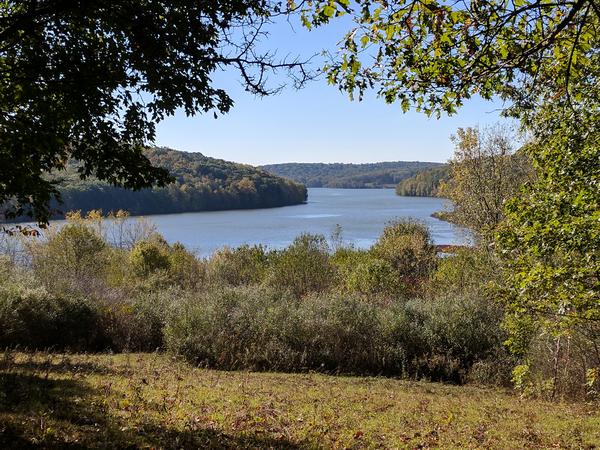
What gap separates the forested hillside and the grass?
40.8 m

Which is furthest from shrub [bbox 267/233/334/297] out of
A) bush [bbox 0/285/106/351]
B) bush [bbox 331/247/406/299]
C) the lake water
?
the lake water

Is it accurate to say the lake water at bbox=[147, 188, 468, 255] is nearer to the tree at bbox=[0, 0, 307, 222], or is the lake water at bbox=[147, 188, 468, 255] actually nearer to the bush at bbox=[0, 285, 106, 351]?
the bush at bbox=[0, 285, 106, 351]

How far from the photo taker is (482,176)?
79.5 feet

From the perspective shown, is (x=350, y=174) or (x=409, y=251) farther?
(x=350, y=174)

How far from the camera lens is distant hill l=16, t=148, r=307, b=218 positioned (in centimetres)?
5078

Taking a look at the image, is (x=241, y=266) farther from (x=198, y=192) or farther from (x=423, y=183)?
(x=423, y=183)

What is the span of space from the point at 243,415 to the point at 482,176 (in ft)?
67.0

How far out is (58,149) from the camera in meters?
6.13

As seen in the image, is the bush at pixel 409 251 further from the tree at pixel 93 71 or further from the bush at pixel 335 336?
the tree at pixel 93 71

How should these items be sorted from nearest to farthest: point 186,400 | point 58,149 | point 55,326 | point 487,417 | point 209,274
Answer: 1. point 58,149
2. point 186,400
3. point 487,417
4. point 55,326
5. point 209,274

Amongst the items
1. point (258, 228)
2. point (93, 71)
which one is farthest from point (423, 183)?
point (93, 71)

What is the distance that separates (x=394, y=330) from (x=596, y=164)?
32.6 feet

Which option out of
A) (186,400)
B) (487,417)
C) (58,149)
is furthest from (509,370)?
(58,149)

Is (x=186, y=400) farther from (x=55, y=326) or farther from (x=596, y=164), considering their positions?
(x=55, y=326)
